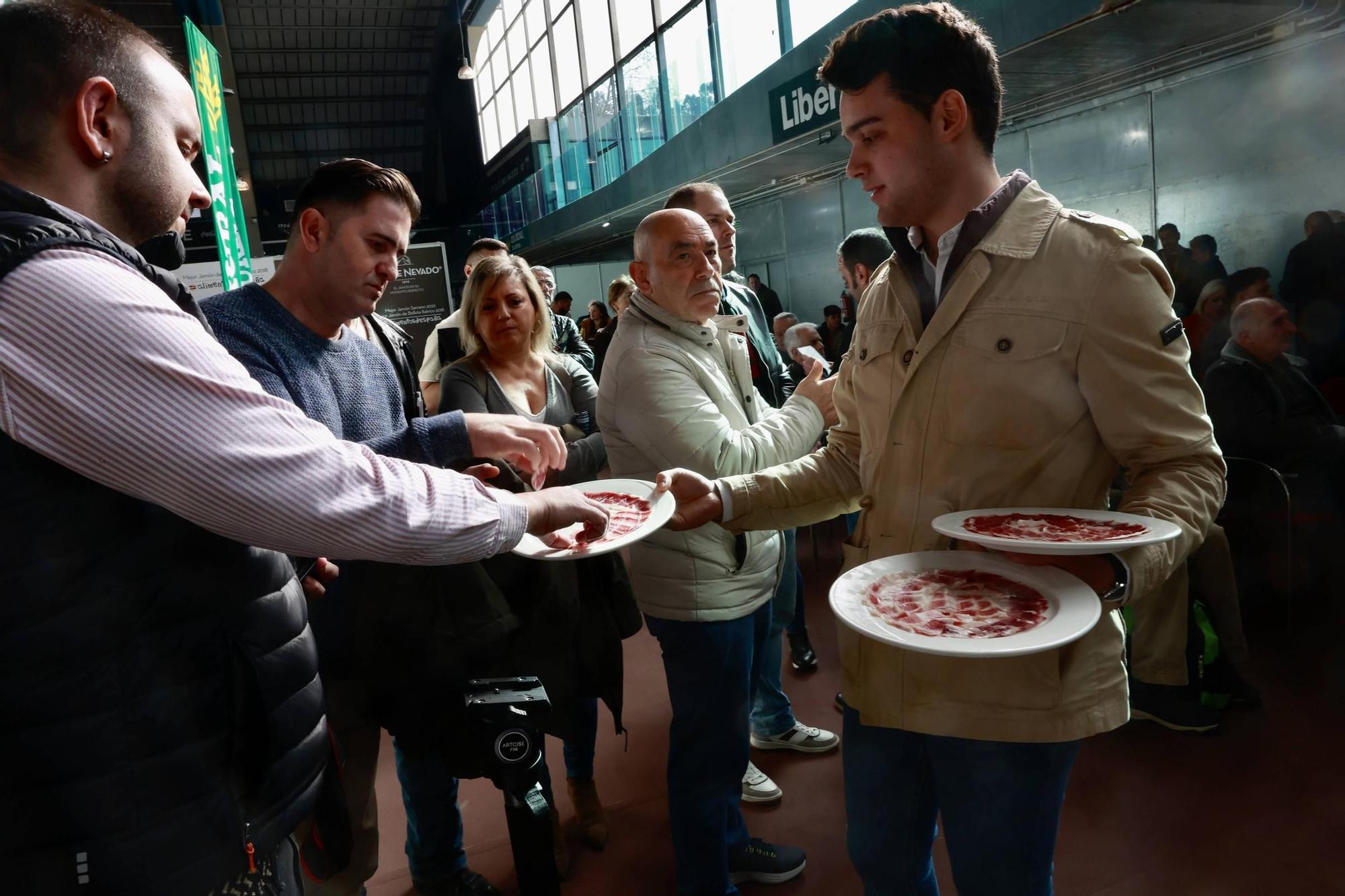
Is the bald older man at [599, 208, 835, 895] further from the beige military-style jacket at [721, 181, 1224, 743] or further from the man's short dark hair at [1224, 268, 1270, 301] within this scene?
the man's short dark hair at [1224, 268, 1270, 301]

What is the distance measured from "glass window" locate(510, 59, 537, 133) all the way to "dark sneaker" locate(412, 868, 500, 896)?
1956 centimetres

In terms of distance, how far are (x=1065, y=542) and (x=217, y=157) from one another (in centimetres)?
420

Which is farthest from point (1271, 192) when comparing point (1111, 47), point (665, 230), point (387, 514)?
point (387, 514)

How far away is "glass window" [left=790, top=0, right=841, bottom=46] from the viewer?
288 inches

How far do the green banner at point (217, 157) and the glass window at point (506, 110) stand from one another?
18.0m

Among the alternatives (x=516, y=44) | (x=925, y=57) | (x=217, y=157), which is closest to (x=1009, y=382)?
(x=925, y=57)

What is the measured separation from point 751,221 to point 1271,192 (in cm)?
686

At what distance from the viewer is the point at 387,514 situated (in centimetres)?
103

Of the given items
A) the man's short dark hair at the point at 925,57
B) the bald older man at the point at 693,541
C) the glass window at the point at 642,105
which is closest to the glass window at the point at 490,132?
the glass window at the point at 642,105

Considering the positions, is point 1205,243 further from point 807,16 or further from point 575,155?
point 575,155

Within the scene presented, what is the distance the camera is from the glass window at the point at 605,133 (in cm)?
1424

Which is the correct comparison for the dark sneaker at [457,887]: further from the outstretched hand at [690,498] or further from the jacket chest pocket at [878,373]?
the jacket chest pocket at [878,373]

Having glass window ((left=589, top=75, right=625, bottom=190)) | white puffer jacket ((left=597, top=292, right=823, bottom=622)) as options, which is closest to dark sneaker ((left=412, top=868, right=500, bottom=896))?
white puffer jacket ((left=597, top=292, right=823, bottom=622))

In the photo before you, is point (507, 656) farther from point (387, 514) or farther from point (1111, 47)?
point (1111, 47)
